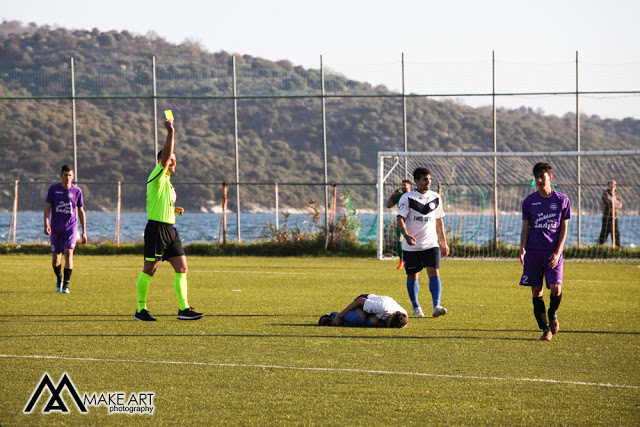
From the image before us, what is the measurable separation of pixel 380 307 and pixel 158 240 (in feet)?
8.92

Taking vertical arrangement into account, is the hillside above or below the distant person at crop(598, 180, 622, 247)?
above

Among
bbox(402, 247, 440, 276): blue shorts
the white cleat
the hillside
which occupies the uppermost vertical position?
the hillside

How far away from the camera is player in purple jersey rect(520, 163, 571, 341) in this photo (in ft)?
26.9

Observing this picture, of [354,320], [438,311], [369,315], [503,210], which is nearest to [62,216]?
[354,320]

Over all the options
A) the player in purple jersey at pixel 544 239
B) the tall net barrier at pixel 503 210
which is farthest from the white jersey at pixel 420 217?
the tall net barrier at pixel 503 210

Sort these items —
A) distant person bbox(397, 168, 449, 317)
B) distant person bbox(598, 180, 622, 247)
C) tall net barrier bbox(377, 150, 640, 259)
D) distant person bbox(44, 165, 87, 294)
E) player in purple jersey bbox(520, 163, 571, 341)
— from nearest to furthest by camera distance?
1. player in purple jersey bbox(520, 163, 571, 341)
2. distant person bbox(397, 168, 449, 317)
3. distant person bbox(44, 165, 87, 294)
4. tall net barrier bbox(377, 150, 640, 259)
5. distant person bbox(598, 180, 622, 247)

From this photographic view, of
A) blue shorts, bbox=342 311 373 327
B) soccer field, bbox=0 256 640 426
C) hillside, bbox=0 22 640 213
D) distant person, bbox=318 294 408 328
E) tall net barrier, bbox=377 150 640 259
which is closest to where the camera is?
soccer field, bbox=0 256 640 426

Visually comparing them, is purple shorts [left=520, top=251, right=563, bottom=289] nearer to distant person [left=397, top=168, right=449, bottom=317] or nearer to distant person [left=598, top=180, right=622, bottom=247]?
distant person [left=397, top=168, right=449, bottom=317]

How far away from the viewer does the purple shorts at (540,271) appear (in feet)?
27.0

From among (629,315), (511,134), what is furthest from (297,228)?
(629,315)

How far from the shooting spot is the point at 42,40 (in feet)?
139

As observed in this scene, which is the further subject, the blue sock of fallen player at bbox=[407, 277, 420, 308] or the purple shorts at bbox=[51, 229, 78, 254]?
the purple shorts at bbox=[51, 229, 78, 254]

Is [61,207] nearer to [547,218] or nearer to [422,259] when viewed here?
[422,259]

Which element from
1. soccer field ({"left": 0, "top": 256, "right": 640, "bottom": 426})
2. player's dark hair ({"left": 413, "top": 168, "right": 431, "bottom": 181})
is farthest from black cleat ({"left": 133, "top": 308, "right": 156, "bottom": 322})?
player's dark hair ({"left": 413, "top": 168, "right": 431, "bottom": 181})
